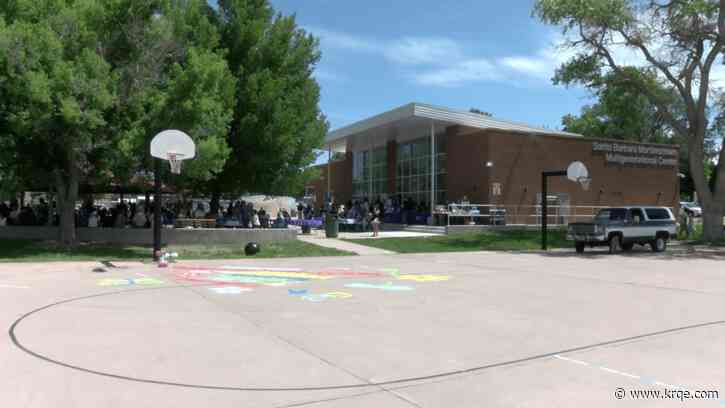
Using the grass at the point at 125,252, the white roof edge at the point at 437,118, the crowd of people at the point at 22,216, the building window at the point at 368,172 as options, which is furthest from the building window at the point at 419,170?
the crowd of people at the point at 22,216

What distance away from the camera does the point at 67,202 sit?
21.7 metres

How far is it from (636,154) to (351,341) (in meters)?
36.9

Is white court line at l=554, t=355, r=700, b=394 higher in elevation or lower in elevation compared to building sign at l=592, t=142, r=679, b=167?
lower

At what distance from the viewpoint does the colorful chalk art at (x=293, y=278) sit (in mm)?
12266

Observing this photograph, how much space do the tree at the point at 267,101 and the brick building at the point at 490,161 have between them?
620 cm

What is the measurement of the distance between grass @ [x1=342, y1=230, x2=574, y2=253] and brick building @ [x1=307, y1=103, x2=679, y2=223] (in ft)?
11.3

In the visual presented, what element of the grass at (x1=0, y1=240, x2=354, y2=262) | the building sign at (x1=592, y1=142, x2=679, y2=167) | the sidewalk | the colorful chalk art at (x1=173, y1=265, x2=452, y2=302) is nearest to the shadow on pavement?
the sidewalk

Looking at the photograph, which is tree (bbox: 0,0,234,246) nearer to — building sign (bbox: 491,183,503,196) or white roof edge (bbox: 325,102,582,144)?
white roof edge (bbox: 325,102,582,144)

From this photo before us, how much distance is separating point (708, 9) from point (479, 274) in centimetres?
2007

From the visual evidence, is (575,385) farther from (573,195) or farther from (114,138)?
(573,195)

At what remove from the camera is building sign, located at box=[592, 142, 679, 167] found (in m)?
37.7

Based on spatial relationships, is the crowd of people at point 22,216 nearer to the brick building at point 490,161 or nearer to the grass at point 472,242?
the grass at point 472,242

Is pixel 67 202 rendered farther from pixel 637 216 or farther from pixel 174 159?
pixel 637 216

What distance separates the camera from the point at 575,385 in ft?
19.3
